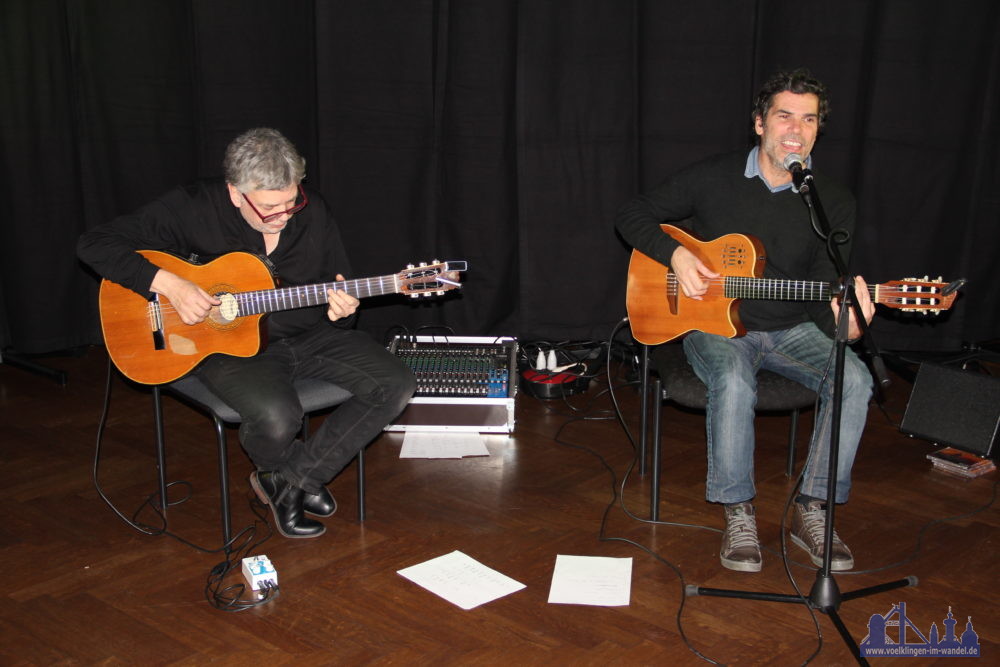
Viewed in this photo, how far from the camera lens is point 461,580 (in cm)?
260

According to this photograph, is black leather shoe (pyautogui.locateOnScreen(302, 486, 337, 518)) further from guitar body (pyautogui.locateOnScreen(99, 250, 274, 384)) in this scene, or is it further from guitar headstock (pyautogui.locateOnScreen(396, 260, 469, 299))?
guitar headstock (pyautogui.locateOnScreen(396, 260, 469, 299))

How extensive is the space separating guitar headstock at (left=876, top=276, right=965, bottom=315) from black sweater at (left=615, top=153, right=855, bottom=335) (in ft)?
1.12

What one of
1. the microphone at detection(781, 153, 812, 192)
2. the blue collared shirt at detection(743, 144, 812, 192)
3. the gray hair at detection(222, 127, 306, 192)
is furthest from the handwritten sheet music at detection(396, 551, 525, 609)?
the blue collared shirt at detection(743, 144, 812, 192)

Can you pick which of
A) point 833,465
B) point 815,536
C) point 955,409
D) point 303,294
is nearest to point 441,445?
point 303,294

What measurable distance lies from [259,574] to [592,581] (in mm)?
917

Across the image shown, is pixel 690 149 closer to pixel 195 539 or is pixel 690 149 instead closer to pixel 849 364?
pixel 849 364

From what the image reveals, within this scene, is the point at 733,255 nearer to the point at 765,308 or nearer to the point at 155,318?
the point at 765,308

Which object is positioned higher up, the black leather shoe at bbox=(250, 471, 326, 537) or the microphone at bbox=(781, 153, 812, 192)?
the microphone at bbox=(781, 153, 812, 192)

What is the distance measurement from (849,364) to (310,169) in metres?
2.71

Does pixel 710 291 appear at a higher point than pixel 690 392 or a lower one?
higher

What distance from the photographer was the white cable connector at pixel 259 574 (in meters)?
2.52

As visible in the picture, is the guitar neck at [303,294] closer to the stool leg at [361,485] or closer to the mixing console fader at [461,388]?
the stool leg at [361,485]

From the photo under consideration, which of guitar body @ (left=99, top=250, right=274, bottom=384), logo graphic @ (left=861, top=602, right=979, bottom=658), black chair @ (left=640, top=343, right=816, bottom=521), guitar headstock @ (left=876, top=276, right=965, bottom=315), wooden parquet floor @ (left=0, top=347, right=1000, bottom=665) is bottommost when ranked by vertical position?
wooden parquet floor @ (left=0, top=347, right=1000, bottom=665)

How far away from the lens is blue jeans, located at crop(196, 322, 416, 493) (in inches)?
104
